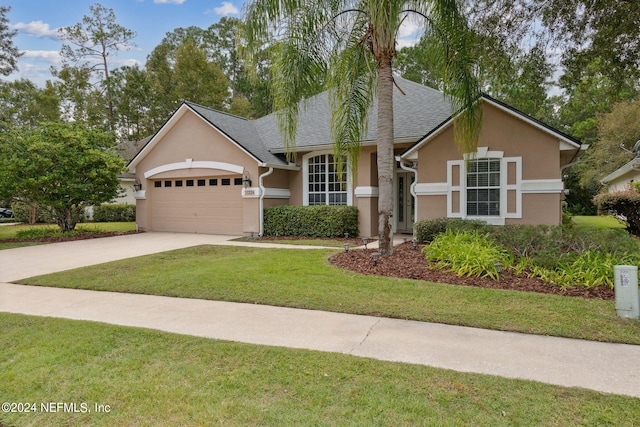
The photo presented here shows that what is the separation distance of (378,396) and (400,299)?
9.16 ft

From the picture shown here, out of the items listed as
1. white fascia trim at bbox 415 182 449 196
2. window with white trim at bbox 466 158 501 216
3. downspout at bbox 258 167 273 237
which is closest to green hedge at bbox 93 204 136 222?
downspout at bbox 258 167 273 237

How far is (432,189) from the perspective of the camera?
458 inches

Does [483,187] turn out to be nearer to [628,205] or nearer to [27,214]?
[628,205]

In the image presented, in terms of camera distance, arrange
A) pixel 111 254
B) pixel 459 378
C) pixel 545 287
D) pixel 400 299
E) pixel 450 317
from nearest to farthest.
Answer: pixel 459 378, pixel 450 317, pixel 400 299, pixel 545 287, pixel 111 254

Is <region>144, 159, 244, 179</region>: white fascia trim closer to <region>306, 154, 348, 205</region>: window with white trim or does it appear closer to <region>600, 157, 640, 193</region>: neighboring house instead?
<region>306, 154, 348, 205</region>: window with white trim

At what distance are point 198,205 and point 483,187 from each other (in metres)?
11.4

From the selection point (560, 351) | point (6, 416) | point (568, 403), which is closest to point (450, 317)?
point (560, 351)

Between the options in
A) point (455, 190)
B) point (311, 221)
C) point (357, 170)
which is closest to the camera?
point (455, 190)

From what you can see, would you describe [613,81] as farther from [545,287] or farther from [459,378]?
[459,378]

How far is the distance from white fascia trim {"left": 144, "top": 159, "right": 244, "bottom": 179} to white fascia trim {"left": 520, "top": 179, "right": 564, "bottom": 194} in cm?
982

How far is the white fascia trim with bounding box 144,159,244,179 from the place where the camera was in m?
15.1

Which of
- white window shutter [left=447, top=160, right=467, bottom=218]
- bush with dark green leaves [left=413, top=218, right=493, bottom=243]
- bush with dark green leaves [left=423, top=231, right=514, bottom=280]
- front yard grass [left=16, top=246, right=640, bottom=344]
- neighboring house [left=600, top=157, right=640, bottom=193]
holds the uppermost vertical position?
neighboring house [left=600, top=157, right=640, bottom=193]

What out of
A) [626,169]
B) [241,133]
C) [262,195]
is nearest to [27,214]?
[241,133]

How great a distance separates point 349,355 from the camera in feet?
12.6
